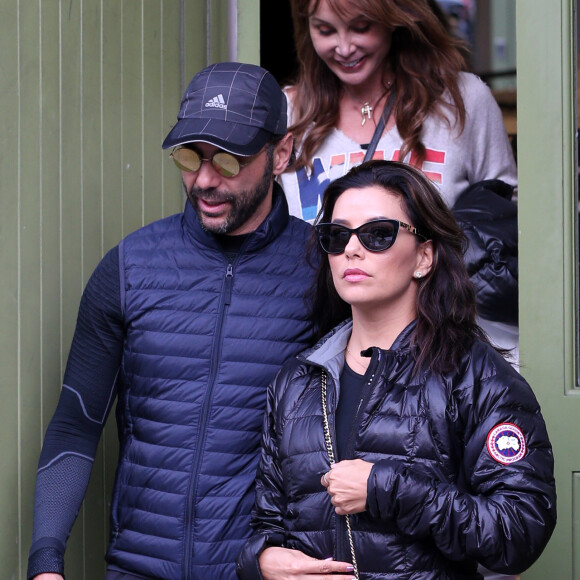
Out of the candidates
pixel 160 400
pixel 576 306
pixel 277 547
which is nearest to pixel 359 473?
pixel 277 547

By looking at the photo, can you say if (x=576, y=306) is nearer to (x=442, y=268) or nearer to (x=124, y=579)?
(x=442, y=268)

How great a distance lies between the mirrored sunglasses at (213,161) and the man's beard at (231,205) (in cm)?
6

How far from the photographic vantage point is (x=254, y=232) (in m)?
2.72

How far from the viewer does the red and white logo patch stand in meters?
2.12

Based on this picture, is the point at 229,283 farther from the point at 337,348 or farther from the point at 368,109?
the point at 368,109

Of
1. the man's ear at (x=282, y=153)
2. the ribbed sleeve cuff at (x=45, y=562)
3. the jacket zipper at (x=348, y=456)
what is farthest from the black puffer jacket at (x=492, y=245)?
the ribbed sleeve cuff at (x=45, y=562)

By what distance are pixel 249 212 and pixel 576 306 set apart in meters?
1.27

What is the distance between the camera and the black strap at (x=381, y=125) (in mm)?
3434

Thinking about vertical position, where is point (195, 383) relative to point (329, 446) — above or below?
above

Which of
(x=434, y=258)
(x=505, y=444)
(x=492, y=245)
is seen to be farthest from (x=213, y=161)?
(x=492, y=245)

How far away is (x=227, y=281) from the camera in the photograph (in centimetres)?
268

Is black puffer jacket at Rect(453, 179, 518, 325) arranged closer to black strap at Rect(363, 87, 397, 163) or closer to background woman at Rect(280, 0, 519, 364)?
background woman at Rect(280, 0, 519, 364)

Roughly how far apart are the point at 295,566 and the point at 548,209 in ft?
5.48

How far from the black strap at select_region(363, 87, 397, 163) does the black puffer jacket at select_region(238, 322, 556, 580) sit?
122cm
